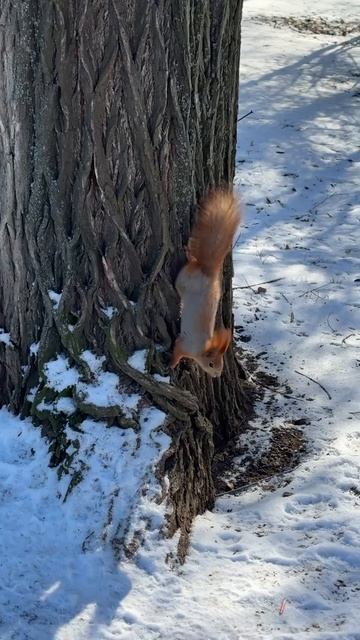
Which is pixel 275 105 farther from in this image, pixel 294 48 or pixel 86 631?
pixel 86 631

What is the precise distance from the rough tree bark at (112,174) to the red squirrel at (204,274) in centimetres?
5

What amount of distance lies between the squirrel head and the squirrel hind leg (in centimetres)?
7

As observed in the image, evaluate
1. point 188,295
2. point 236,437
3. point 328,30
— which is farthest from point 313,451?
point 328,30

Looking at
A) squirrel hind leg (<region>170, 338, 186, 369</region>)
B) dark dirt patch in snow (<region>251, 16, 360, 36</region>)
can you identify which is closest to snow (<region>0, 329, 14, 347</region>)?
squirrel hind leg (<region>170, 338, 186, 369</region>)

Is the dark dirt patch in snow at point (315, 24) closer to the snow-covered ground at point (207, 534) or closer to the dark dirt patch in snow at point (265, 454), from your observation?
the snow-covered ground at point (207, 534)

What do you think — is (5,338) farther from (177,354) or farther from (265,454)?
(265,454)

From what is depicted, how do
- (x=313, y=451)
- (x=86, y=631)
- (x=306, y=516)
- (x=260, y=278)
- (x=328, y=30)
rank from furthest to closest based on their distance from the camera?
(x=328, y=30) < (x=260, y=278) < (x=313, y=451) < (x=306, y=516) < (x=86, y=631)

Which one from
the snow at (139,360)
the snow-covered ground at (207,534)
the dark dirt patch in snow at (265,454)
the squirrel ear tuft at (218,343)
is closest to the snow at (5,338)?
the snow-covered ground at (207,534)

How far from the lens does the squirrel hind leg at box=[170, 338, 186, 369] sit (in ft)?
10.2

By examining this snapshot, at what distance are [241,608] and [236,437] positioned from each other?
3.56 feet

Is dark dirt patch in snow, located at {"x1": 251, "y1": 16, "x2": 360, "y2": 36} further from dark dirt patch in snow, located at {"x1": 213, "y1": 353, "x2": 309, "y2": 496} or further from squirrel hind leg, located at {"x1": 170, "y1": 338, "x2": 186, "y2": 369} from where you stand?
squirrel hind leg, located at {"x1": 170, "y1": 338, "x2": 186, "y2": 369}

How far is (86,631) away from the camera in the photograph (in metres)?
2.66

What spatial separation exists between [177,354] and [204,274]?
0.31 meters

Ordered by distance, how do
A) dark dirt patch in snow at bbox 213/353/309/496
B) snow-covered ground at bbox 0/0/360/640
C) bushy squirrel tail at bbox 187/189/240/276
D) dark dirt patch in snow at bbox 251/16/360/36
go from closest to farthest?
snow-covered ground at bbox 0/0/360/640, bushy squirrel tail at bbox 187/189/240/276, dark dirt patch in snow at bbox 213/353/309/496, dark dirt patch in snow at bbox 251/16/360/36
